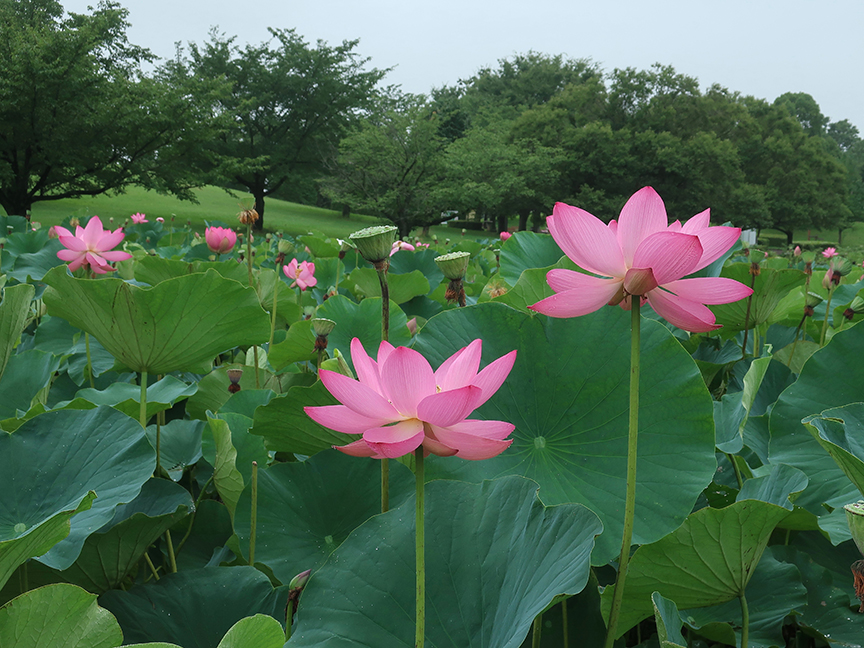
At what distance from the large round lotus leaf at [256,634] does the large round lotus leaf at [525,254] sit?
88 cm

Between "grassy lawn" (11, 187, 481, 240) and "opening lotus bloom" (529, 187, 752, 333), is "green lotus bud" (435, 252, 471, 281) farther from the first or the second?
"grassy lawn" (11, 187, 481, 240)

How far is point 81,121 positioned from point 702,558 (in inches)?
451

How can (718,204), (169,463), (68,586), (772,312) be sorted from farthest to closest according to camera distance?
(718,204) → (772,312) → (169,463) → (68,586)

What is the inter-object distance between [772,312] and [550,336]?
84 centimetres

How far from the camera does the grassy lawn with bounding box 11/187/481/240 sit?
1132 centimetres

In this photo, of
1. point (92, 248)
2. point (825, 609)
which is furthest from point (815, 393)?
point (92, 248)

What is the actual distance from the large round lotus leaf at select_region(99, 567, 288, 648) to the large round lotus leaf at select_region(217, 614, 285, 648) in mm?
132

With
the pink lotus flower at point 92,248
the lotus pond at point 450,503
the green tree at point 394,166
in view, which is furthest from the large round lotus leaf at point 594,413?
the green tree at point 394,166

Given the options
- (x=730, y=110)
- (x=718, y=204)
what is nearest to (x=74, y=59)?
(x=718, y=204)

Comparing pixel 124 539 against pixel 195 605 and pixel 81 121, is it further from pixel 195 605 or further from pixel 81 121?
pixel 81 121

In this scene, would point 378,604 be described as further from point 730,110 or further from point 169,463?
point 730,110

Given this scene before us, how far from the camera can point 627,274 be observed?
1.13 feet

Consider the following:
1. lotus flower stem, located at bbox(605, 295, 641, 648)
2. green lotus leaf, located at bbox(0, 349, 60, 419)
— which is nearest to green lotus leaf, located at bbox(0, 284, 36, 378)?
green lotus leaf, located at bbox(0, 349, 60, 419)

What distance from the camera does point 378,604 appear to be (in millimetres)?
364
